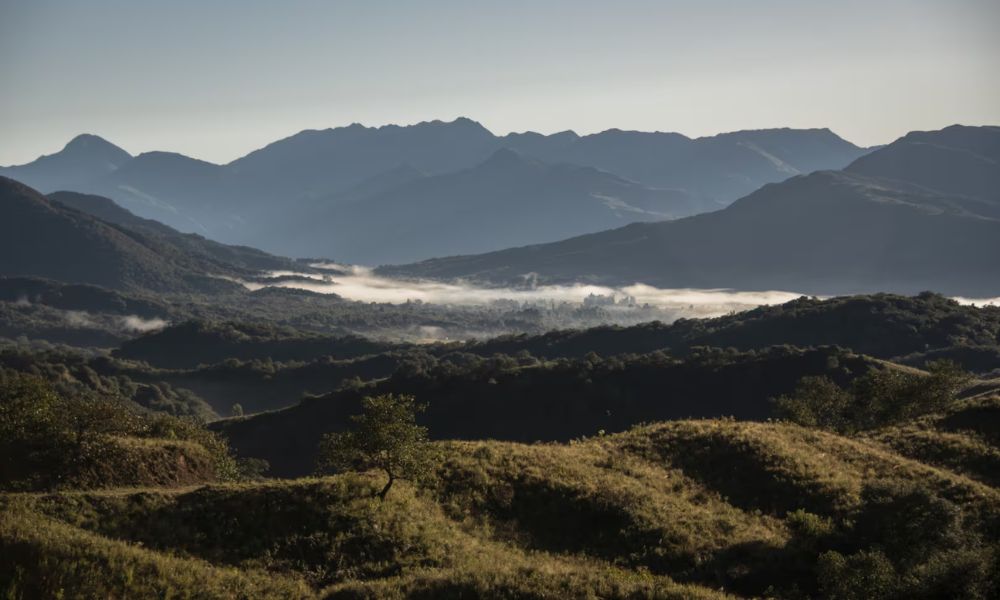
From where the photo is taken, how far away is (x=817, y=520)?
4162 cm

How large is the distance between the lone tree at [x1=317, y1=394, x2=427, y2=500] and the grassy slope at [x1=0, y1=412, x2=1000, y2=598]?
1347 mm

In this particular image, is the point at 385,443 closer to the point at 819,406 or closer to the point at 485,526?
the point at 485,526

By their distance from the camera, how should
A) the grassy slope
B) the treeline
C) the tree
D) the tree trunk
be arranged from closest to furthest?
the grassy slope → the tree trunk → the tree → the treeline

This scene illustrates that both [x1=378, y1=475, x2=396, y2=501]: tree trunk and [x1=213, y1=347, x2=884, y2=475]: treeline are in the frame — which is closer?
[x1=378, y1=475, x2=396, y2=501]: tree trunk

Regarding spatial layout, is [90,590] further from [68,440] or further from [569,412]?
[569,412]

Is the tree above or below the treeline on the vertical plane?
above

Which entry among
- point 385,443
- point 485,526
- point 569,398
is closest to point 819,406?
point 485,526

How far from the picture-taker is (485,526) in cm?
4241

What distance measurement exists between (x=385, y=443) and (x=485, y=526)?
273 inches

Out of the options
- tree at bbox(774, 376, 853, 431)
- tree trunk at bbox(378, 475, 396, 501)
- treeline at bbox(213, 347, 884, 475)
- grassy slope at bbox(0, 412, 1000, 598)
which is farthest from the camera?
treeline at bbox(213, 347, 884, 475)

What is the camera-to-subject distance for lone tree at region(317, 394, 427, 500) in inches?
1702

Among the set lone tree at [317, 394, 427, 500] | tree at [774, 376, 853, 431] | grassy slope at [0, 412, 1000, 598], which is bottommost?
tree at [774, 376, 853, 431]

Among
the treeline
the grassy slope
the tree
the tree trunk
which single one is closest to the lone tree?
the tree trunk

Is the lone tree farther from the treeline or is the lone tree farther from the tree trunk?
the treeline
